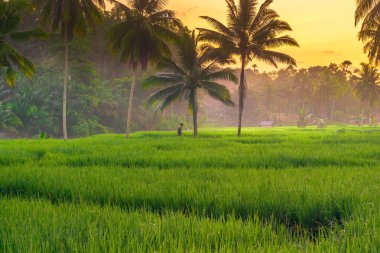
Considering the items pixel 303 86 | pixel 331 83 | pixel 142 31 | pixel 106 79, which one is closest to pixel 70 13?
pixel 142 31

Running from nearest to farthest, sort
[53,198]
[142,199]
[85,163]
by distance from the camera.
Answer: [142,199], [53,198], [85,163]

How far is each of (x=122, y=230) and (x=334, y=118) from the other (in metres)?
80.1

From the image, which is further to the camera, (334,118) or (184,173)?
(334,118)

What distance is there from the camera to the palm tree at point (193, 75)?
19.4 metres

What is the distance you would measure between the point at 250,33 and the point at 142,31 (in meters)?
6.54

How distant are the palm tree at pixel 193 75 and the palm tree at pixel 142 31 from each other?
92 cm

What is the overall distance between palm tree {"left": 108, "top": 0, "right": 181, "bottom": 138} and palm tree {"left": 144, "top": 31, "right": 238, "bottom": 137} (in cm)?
92

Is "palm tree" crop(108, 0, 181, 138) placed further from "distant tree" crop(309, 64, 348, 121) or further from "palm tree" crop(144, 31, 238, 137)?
"distant tree" crop(309, 64, 348, 121)

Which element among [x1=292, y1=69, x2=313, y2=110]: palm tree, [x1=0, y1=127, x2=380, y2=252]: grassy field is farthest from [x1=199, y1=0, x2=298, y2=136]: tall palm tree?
[x1=292, y1=69, x2=313, y2=110]: palm tree

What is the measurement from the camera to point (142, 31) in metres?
18.4

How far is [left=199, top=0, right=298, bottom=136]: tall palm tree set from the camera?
18.9 m

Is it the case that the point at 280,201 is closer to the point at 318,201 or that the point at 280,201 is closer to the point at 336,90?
the point at 318,201

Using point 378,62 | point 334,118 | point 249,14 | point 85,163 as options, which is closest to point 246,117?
point 334,118

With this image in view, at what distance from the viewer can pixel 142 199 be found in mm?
4016
